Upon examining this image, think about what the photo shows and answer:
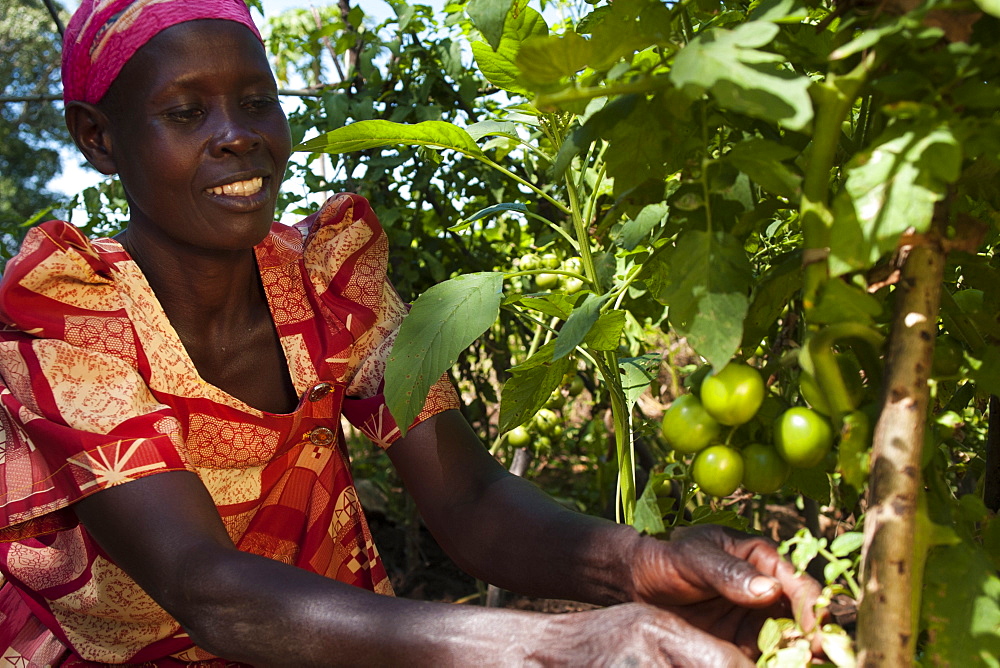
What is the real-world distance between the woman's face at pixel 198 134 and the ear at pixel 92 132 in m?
0.03

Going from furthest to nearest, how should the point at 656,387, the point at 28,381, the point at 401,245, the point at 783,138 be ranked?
the point at 656,387, the point at 401,245, the point at 28,381, the point at 783,138

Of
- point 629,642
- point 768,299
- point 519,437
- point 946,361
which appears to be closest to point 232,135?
→ point 768,299

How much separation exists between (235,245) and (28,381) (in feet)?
1.39

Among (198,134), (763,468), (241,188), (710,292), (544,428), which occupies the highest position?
(198,134)

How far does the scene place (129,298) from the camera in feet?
5.63

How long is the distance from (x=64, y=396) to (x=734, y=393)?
44.0 inches

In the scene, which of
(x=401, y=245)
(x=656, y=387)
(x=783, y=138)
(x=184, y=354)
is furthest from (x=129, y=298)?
(x=656, y=387)

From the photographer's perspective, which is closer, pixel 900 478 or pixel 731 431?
pixel 900 478

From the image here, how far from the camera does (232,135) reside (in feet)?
5.44

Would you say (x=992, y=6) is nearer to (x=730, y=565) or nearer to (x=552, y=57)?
(x=552, y=57)

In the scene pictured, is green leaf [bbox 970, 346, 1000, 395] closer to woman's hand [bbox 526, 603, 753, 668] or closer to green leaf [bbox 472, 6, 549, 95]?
woman's hand [bbox 526, 603, 753, 668]

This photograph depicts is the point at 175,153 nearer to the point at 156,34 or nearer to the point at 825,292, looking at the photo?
the point at 156,34

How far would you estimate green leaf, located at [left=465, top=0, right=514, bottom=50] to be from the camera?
1309 millimetres

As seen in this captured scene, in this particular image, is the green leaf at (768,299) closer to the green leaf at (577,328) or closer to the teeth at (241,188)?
the green leaf at (577,328)
